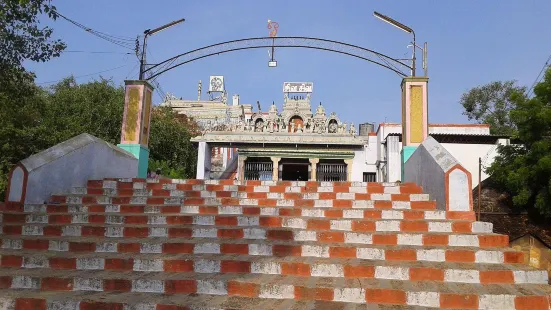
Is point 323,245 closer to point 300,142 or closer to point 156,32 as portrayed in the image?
point 156,32

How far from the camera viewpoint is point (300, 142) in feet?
59.6

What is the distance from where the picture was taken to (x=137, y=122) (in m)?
9.19

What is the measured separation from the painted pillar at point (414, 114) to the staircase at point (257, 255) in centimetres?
230

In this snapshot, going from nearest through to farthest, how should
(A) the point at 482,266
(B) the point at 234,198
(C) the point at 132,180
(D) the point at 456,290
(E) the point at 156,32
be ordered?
(D) the point at 456,290 < (A) the point at 482,266 < (B) the point at 234,198 < (C) the point at 132,180 < (E) the point at 156,32

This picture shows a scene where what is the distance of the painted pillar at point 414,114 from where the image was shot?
8.45 m

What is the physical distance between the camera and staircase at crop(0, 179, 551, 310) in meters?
3.60

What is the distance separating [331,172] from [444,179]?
1352 cm

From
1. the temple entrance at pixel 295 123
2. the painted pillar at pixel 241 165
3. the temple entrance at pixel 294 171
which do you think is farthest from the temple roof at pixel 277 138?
the temple entrance at pixel 294 171

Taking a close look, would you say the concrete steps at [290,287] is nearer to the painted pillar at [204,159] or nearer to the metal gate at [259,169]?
the painted pillar at [204,159]

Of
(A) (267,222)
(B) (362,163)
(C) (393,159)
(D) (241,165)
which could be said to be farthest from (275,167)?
(A) (267,222)

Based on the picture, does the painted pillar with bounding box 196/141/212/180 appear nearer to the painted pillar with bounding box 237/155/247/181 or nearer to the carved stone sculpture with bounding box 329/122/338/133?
the painted pillar with bounding box 237/155/247/181

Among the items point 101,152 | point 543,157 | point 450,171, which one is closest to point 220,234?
point 450,171

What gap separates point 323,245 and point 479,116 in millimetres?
29516

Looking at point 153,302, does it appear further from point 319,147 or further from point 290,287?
point 319,147
